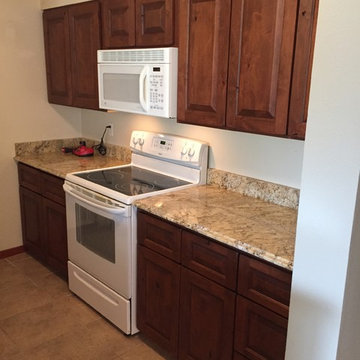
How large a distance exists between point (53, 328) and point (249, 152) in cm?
167

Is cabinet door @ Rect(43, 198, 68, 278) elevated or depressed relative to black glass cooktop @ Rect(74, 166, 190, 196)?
depressed

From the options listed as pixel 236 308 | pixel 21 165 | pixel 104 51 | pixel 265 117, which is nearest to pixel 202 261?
pixel 236 308

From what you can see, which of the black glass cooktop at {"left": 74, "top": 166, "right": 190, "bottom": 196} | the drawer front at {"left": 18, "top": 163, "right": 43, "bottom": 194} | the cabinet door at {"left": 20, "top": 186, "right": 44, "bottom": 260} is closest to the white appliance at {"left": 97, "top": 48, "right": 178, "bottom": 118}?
the black glass cooktop at {"left": 74, "top": 166, "right": 190, "bottom": 196}

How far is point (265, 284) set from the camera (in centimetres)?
167

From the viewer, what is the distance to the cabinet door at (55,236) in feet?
9.91

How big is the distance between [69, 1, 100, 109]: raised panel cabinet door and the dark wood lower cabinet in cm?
66

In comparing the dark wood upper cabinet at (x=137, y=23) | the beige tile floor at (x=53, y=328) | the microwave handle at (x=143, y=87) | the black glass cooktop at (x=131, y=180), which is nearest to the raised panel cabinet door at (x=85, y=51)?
the dark wood upper cabinet at (x=137, y=23)

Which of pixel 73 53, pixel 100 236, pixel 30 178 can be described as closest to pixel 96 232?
pixel 100 236

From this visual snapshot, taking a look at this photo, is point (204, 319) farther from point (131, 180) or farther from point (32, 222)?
point (32, 222)

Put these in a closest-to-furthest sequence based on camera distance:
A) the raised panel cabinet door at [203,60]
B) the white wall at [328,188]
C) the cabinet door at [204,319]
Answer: the white wall at [328,188]
the cabinet door at [204,319]
the raised panel cabinet door at [203,60]

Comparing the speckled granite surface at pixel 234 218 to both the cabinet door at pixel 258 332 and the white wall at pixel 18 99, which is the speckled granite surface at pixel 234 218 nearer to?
the cabinet door at pixel 258 332

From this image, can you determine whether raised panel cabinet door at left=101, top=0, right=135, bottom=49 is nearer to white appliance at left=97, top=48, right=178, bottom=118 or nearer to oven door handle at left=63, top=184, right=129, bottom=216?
white appliance at left=97, top=48, right=178, bottom=118

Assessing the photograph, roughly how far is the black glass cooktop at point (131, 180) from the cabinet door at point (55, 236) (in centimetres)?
44

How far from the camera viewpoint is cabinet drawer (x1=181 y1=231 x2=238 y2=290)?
1794 millimetres
